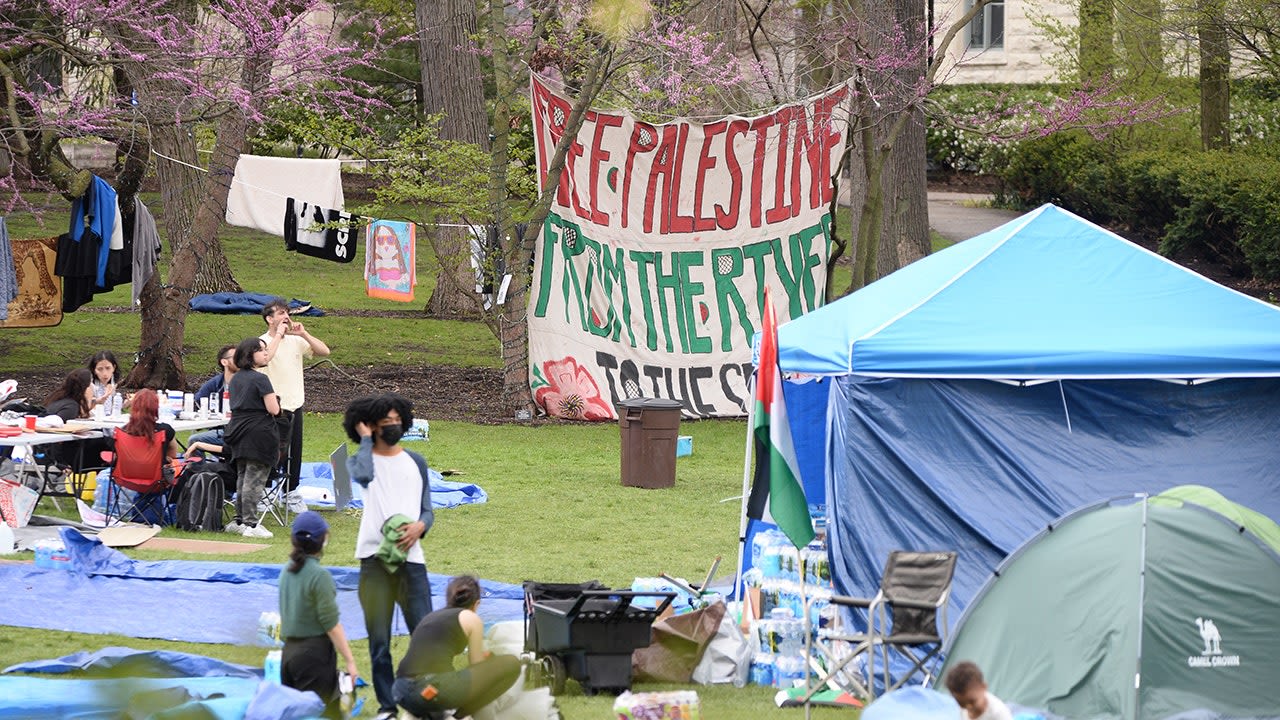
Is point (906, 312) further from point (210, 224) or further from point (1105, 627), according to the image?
point (210, 224)

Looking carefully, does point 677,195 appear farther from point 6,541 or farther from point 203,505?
point 6,541

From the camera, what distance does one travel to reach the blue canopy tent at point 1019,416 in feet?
27.9

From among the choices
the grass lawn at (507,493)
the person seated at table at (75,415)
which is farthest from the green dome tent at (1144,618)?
the person seated at table at (75,415)

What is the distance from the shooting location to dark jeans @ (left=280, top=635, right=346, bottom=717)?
618cm

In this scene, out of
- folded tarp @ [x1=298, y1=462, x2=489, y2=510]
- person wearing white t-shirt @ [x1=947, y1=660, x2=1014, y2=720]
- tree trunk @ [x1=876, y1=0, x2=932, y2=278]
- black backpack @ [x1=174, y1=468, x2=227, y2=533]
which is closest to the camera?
person wearing white t-shirt @ [x1=947, y1=660, x2=1014, y2=720]

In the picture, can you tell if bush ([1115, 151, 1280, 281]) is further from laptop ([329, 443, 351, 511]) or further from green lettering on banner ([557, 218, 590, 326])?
laptop ([329, 443, 351, 511])

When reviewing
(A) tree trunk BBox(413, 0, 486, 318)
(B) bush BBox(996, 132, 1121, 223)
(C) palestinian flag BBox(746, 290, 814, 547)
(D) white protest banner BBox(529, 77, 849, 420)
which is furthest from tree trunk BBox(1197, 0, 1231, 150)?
(C) palestinian flag BBox(746, 290, 814, 547)

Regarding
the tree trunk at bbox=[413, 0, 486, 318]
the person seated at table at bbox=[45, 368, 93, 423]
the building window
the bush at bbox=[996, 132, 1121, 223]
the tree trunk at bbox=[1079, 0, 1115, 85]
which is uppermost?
the building window

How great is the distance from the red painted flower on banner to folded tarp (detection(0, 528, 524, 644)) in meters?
8.85

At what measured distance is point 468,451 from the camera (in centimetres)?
1561

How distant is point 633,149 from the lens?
1888 centimetres

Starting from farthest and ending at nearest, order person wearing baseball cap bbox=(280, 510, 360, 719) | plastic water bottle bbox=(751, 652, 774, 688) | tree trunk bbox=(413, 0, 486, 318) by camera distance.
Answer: tree trunk bbox=(413, 0, 486, 318), plastic water bottle bbox=(751, 652, 774, 688), person wearing baseball cap bbox=(280, 510, 360, 719)

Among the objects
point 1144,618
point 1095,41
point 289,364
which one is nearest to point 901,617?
point 1144,618

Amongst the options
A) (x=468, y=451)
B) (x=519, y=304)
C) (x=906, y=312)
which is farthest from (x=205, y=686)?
(x=519, y=304)
